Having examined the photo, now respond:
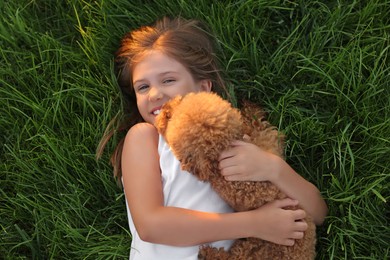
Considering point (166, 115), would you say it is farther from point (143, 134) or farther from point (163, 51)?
point (163, 51)

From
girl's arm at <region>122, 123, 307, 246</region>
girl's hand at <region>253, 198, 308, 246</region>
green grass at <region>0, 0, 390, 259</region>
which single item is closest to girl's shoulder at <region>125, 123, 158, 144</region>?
girl's arm at <region>122, 123, 307, 246</region>

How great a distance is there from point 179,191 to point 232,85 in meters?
0.50

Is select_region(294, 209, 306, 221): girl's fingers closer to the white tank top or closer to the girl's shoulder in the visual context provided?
the white tank top

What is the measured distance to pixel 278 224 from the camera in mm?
1546

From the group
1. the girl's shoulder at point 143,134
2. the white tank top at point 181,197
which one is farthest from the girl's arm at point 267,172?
the girl's shoulder at point 143,134

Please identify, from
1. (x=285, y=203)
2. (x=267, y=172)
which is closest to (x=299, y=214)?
(x=285, y=203)

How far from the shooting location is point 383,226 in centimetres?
171

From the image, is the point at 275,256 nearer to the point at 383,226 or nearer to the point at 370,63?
the point at 383,226

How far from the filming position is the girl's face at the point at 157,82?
5.69 feet

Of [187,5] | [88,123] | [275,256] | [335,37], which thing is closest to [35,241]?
[88,123]

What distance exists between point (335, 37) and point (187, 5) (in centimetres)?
56

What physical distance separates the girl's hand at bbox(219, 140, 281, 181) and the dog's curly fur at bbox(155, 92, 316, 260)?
0.02m

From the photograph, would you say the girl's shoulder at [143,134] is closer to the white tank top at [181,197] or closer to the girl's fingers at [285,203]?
the white tank top at [181,197]

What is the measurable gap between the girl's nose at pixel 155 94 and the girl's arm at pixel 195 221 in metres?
0.24
